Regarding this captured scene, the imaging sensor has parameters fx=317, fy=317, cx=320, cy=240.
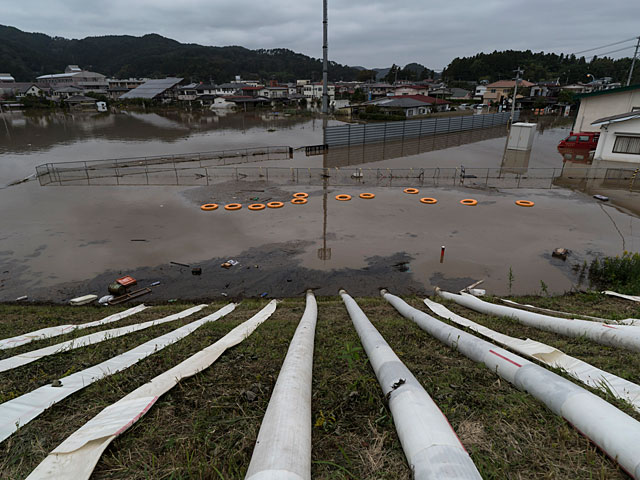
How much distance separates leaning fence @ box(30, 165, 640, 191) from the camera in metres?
23.5

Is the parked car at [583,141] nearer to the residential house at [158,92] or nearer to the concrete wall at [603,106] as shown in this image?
the concrete wall at [603,106]

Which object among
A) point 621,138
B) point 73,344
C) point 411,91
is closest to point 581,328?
point 73,344

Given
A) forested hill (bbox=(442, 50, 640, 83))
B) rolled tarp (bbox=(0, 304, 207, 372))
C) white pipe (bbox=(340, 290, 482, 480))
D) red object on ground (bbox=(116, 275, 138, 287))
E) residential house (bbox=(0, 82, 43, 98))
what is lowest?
red object on ground (bbox=(116, 275, 138, 287))

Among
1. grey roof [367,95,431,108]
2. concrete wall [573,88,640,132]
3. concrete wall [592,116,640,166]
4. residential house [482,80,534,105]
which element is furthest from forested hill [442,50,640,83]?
concrete wall [592,116,640,166]

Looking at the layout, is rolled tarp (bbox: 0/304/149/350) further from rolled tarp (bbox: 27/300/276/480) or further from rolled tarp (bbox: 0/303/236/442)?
rolled tarp (bbox: 27/300/276/480)

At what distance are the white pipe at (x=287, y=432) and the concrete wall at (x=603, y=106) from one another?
42.8m

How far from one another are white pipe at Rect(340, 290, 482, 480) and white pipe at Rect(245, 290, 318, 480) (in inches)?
31.5

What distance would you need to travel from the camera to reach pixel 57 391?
3652mm

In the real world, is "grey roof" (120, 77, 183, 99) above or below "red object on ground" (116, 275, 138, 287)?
above

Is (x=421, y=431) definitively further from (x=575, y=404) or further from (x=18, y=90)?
(x=18, y=90)

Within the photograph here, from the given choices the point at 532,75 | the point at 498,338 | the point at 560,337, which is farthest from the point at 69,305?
the point at 532,75

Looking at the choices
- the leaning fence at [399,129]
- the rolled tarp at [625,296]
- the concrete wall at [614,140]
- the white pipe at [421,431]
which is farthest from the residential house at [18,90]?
the rolled tarp at [625,296]

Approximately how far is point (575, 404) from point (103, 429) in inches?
171

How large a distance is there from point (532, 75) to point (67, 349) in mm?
174276
